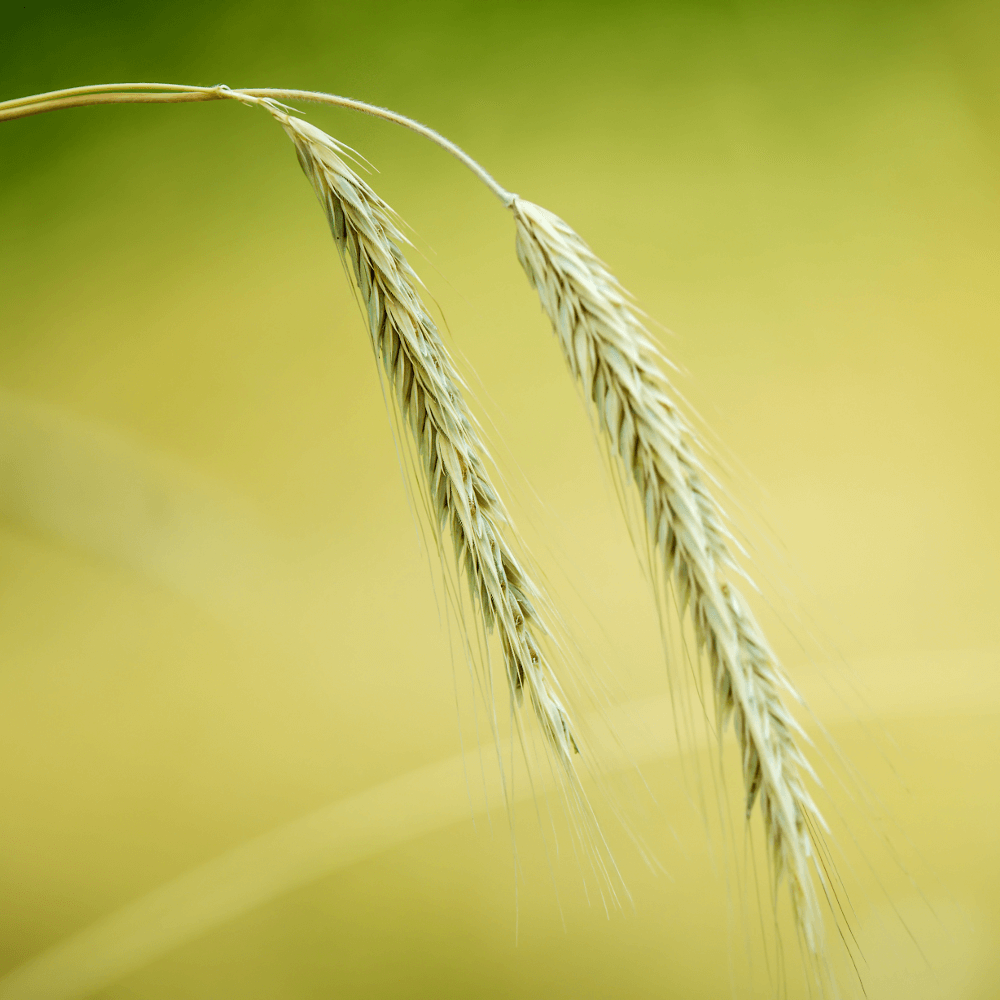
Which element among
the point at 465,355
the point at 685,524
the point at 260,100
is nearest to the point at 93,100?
the point at 260,100

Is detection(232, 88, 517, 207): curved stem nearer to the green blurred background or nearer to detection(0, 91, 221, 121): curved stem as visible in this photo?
detection(0, 91, 221, 121): curved stem

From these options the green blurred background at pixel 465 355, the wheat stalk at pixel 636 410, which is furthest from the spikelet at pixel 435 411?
the green blurred background at pixel 465 355

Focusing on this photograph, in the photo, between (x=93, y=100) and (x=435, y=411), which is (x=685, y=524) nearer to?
(x=435, y=411)

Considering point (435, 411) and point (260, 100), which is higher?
point (260, 100)

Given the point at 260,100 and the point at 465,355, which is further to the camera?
the point at 465,355

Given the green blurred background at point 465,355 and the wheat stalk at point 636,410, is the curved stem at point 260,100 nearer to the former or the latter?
the wheat stalk at point 636,410

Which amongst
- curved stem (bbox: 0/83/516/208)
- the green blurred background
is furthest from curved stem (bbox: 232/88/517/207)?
the green blurred background
